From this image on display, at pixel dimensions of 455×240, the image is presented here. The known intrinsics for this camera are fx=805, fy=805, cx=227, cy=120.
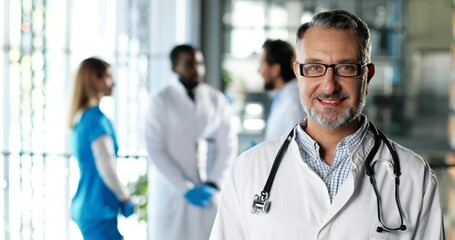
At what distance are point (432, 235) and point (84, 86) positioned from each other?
2.09 m

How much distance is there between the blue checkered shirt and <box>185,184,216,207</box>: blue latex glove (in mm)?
2061

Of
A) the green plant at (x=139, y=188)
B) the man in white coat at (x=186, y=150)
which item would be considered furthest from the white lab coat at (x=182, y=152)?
the green plant at (x=139, y=188)

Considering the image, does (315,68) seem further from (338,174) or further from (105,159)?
(105,159)

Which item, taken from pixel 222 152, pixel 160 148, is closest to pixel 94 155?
pixel 160 148

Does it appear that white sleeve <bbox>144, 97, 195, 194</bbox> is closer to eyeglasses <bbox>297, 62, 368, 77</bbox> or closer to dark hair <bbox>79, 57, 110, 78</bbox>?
dark hair <bbox>79, 57, 110, 78</bbox>

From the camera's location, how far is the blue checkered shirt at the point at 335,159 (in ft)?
4.78

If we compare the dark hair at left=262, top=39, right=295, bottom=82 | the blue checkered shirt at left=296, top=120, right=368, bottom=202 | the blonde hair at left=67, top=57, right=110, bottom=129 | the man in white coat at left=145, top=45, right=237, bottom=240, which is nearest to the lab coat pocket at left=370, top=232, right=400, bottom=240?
the blue checkered shirt at left=296, top=120, right=368, bottom=202

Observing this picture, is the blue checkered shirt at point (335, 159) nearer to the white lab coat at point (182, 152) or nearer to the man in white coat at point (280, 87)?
the man in white coat at point (280, 87)

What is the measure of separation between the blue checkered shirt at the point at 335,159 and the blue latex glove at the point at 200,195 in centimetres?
206

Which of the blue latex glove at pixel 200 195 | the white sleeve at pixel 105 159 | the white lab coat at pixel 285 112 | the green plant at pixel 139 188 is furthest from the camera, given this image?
the green plant at pixel 139 188

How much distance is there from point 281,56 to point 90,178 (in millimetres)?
926

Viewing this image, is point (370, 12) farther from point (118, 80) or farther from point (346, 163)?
point (346, 163)

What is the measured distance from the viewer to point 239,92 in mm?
6574

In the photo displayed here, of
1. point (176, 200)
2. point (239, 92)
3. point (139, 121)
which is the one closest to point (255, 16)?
point (239, 92)
